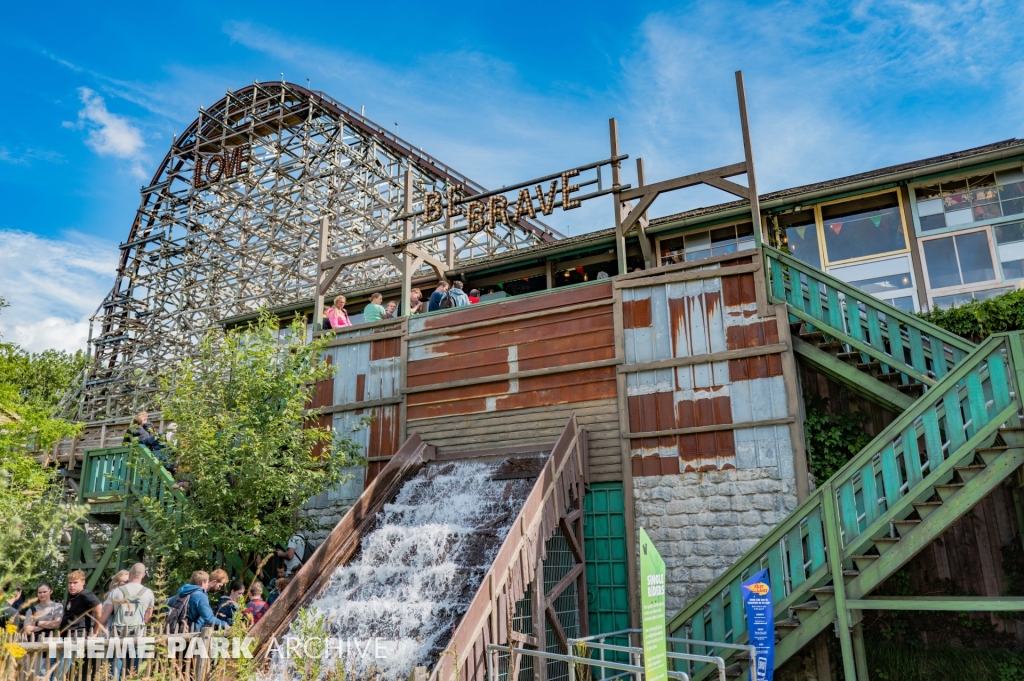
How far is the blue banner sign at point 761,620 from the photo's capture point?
7428 millimetres

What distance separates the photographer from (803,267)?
9977 mm

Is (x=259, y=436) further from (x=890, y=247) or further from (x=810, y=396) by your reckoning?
(x=890, y=247)

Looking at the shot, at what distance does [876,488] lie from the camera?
7.91 m

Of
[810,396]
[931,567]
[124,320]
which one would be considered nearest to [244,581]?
[810,396]

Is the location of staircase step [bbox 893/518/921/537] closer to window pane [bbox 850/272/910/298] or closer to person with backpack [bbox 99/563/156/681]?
window pane [bbox 850/272/910/298]

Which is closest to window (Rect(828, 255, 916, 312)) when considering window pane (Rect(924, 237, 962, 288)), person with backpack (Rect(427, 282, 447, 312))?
window pane (Rect(924, 237, 962, 288))

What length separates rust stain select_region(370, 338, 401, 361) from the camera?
42.2ft

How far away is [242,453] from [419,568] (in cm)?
325

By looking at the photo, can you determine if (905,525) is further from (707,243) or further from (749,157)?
(707,243)

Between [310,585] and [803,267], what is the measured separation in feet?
23.9

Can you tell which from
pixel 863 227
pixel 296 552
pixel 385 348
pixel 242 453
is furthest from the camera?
pixel 385 348

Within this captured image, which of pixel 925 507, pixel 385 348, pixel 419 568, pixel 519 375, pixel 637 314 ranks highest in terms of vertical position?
pixel 385 348

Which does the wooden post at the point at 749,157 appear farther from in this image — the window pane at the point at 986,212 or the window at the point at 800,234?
the window pane at the point at 986,212

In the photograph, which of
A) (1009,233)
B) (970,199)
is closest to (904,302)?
(1009,233)
